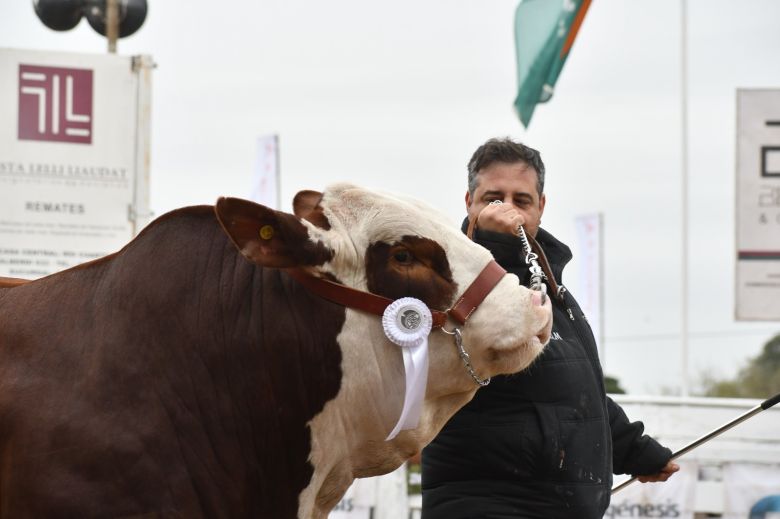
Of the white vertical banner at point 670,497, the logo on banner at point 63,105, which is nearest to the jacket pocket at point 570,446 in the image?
the white vertical banner at point 670,497

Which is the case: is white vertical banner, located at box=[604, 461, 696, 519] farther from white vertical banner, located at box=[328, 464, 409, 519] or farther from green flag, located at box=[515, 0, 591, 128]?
green flag, located at box=[515, 0, 591, 128]

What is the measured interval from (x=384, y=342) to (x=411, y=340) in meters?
0.10

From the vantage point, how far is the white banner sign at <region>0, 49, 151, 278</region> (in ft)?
37.2

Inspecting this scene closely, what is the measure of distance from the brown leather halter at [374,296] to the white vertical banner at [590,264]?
38.0 ft

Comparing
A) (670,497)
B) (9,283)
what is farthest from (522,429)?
(670,497)

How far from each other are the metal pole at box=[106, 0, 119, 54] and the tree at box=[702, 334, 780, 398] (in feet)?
84.6

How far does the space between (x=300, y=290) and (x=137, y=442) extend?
66cm

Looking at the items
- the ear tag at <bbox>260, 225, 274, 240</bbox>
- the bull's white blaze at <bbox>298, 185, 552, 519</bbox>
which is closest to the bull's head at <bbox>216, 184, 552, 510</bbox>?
the bull's white blaze at <bbox>298, 185, 552, 519</bbox>

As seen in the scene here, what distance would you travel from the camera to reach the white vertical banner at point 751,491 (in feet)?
31.4

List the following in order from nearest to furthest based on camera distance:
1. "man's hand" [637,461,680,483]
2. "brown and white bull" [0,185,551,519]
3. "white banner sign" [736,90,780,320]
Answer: "brown and white bull" [0,185,551,519], "man's hand" [637,461,680,483], "white banner sign" [736,90,780,320]

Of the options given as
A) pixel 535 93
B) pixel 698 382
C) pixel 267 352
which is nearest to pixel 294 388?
pixel 267 352

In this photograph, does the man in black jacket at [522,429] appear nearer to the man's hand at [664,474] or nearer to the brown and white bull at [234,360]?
the brown and white bull at [234,360]

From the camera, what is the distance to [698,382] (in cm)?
3441

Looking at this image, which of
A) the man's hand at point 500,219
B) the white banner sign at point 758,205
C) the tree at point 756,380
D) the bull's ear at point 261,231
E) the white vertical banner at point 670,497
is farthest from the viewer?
the tree at point 756,380
